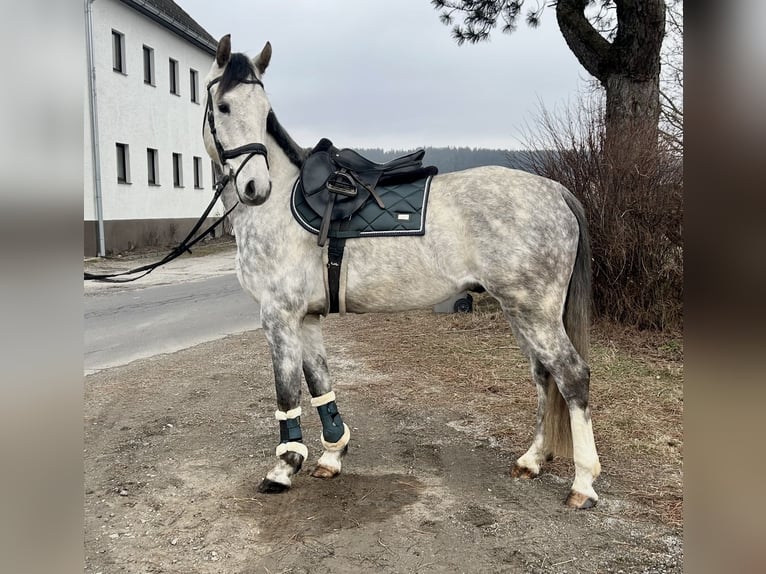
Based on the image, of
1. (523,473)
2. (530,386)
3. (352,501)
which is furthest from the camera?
(530,386)

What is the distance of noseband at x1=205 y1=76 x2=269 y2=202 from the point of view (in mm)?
3084

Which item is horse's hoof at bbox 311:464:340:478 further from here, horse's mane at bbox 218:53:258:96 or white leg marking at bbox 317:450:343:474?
horse's mane at bbox 218:53:258:96

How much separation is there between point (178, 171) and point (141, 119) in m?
3.38

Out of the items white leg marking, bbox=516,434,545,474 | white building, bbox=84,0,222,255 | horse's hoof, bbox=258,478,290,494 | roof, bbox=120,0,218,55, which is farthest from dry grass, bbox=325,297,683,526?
roof, bbox=120,0,218,55

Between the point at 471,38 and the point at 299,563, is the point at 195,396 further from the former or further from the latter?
the point at 471,38

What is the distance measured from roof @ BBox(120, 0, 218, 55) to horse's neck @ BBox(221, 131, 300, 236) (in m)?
15.1

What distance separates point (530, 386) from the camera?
5398mm

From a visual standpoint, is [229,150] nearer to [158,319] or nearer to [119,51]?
[158,319]

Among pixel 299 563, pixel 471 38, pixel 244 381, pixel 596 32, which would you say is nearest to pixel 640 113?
pixel 596 32

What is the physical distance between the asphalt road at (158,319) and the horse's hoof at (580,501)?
514 cm

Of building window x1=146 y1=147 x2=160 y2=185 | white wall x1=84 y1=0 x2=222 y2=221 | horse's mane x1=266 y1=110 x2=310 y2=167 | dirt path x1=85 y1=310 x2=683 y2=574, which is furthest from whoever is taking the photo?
building window x1=146 y1=147 x2=160 y2=185

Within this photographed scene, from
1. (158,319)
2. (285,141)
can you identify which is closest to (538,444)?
(285,141)

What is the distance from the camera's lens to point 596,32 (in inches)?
305

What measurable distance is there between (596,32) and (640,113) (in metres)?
1.39
